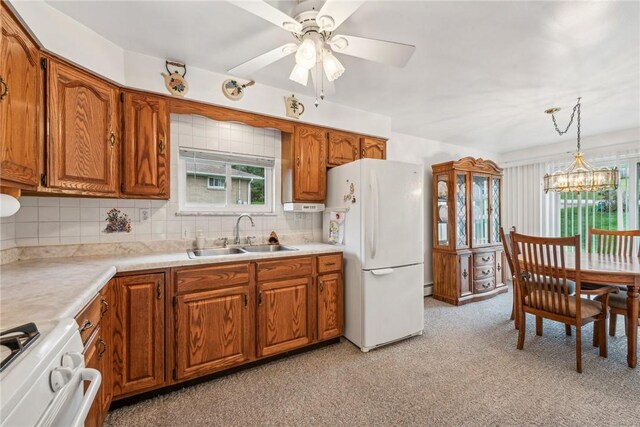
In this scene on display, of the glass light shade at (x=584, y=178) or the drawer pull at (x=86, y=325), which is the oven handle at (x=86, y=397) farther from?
the glass light shade at (x=584, y=178)

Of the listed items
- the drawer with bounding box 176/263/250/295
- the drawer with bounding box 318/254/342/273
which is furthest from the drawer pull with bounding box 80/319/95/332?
the drawer with bounding box 318/254/342/273

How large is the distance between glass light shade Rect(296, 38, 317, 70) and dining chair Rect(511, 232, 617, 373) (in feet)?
7.07

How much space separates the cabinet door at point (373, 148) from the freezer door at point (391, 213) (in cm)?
67

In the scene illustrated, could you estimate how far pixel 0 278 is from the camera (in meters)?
1.39

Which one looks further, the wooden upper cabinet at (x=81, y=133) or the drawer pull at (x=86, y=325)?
the wooden upper cabinet at (x=81, y=133)

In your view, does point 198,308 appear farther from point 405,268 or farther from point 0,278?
point 405,268

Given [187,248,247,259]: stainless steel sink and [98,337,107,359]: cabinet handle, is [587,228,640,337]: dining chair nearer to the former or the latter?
[187,248,247,259]: stainless steel sink

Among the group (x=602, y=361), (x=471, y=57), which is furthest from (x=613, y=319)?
(x=471, y=57)

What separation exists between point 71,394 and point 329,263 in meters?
1.90

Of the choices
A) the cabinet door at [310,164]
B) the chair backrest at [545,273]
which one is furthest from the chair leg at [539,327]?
the cabinet door at [310,164]

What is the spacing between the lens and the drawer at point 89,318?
116 centimetres

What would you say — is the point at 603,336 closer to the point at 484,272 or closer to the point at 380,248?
the point at 484,272

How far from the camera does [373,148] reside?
328cm

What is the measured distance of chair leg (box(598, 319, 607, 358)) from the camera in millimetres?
2275
